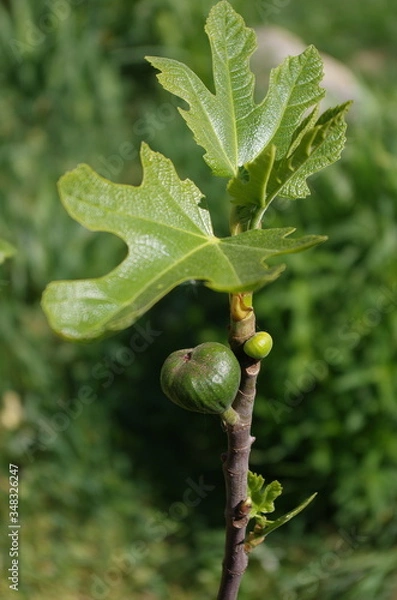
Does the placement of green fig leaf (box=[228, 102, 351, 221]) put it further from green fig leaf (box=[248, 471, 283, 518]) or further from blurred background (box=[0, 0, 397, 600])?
blurred background (box=[0, 0, 397, 600])

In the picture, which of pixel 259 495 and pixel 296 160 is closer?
pixel 296 160

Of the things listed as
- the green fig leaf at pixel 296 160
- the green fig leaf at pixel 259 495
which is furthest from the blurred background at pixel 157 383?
the green fig leaf at pixel 296 160

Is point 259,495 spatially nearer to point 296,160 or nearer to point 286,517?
point 286,517

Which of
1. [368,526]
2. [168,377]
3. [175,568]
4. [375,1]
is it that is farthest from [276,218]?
[375,1]

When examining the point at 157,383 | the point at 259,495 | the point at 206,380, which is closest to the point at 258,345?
the point at 206,380

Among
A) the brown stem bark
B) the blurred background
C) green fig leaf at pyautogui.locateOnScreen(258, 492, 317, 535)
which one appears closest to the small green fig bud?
the brown stem bark

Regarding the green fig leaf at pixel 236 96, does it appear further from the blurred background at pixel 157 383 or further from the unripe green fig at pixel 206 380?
the blurred background at pixel 157 383

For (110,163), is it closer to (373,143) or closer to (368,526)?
(373,143)
